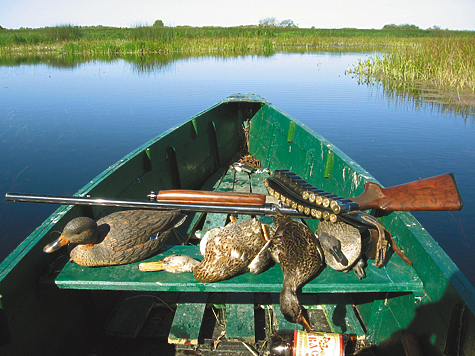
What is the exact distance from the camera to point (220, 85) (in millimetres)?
15484

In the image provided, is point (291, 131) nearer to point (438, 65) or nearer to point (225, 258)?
point (225, 258)

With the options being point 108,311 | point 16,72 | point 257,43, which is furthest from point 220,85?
point 257,43

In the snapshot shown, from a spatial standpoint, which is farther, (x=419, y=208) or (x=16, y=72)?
(x=16, y=72)

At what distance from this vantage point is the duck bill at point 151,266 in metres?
2.47

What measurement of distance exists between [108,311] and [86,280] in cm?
85

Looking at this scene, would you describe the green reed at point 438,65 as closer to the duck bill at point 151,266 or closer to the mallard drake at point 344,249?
the mallard drake at point 344,249

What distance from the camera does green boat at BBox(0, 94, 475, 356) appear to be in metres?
2.12

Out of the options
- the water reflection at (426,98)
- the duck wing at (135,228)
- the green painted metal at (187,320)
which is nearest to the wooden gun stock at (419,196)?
the duck wing at (135,228)

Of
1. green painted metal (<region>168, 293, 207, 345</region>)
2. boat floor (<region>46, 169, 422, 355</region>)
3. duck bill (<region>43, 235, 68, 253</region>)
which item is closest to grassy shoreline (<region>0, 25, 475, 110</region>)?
boat floor (<region>46, 169, 422, 355</region>)

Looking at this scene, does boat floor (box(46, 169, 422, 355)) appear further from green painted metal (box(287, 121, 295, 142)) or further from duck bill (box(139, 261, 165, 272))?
green painted metal (box(287, 121, 295, 142))

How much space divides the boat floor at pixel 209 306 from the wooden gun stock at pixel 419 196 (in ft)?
1.30

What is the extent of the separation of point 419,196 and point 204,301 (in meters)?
1.88

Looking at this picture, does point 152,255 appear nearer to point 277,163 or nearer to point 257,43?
point 277,163

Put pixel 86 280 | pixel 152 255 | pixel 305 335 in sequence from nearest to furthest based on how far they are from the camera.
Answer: pixel 305 335, pixel 86 280, pixel 152 255
